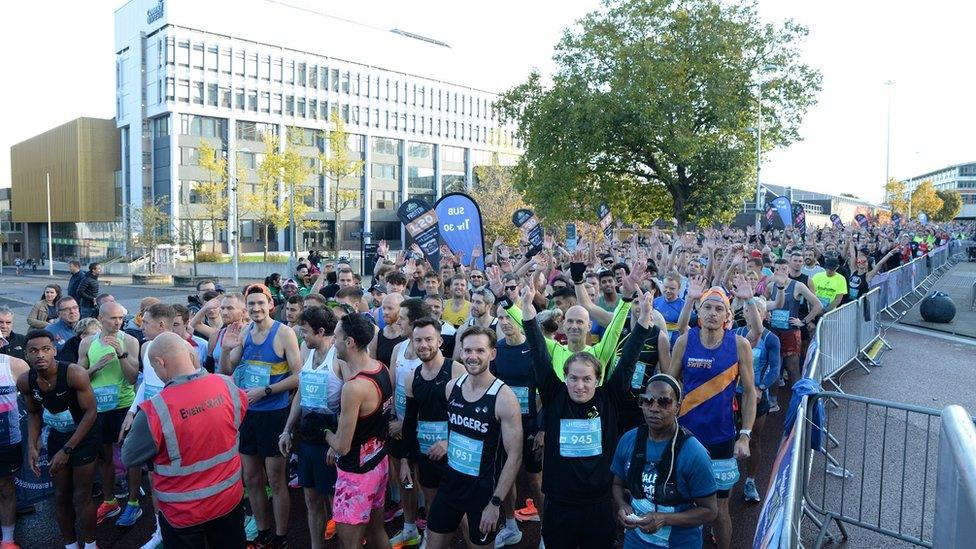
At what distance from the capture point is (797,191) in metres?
82.1

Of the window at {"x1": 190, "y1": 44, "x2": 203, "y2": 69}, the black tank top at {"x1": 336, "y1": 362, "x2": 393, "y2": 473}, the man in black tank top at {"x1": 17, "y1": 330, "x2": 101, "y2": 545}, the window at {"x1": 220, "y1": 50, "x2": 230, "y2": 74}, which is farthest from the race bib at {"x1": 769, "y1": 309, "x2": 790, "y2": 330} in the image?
the window at {"x1": 220, "y1": 50, "x2": 230, "y2": 74}

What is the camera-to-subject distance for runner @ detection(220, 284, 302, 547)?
5047 millimetres

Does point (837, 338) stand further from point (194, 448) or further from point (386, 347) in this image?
point (194, 448)

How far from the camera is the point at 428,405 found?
4656 millimetres

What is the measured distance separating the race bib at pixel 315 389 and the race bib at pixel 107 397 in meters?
2.19

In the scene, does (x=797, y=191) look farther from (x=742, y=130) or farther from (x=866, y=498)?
(x=866, y=498)

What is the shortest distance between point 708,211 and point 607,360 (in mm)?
24353

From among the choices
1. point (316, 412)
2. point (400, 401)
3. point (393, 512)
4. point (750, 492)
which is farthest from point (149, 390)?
point (750, 492)

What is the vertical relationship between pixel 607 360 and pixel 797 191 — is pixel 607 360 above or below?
below

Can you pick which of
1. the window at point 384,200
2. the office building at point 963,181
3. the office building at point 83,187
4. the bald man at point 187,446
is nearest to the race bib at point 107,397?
the bald man at point 187,446

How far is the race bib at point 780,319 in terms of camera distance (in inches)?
333

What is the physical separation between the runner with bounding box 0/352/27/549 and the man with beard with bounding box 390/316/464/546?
10.1 feet

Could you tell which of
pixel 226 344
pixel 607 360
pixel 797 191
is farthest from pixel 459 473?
pixel 797 191

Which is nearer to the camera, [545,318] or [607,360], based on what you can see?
[607,360]
